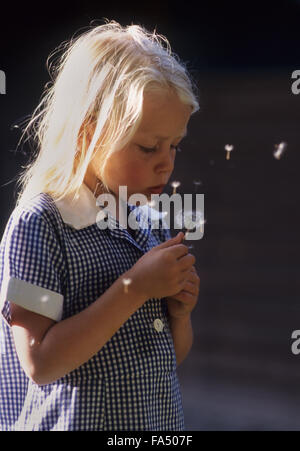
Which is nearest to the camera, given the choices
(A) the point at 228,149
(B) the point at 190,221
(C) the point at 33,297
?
(C) the point at 33,297

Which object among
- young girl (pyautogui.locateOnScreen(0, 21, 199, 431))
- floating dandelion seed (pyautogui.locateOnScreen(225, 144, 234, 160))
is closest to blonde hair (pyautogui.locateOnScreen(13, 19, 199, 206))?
young girl (pyautogui.locateOnScreen(0, 21, 199, 431))

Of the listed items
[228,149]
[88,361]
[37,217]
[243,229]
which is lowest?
[88,361]

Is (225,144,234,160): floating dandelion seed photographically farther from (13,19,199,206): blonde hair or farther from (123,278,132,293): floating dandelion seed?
(123,278,132,293): floating dandelion seed

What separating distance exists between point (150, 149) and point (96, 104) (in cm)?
7

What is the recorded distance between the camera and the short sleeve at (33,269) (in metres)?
0.55

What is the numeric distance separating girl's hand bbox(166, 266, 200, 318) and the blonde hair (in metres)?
0.13

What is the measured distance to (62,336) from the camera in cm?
55

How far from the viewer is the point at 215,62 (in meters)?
1.58

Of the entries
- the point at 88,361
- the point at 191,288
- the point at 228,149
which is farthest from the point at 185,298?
the point at 228,149

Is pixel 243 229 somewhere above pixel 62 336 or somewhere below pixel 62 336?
above

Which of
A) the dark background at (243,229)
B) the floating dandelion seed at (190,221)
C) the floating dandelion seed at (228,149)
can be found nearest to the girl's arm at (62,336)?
the floating dandelion seed at (190,221)

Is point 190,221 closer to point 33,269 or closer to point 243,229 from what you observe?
point 33,269

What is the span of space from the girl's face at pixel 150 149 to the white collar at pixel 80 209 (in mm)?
27
